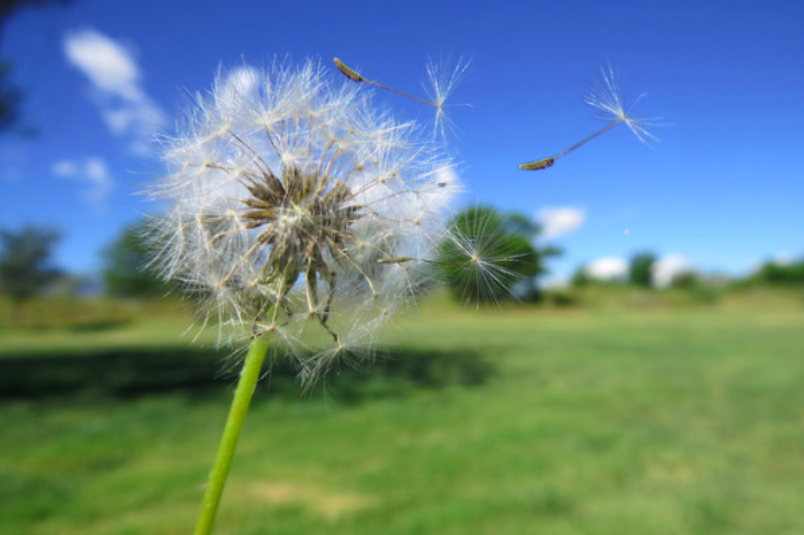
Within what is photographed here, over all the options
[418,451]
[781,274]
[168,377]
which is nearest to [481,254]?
[418,451]

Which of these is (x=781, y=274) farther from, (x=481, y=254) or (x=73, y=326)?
(x=481, y=254)

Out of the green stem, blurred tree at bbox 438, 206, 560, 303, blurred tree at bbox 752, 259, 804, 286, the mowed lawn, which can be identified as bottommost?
the mowed lawn

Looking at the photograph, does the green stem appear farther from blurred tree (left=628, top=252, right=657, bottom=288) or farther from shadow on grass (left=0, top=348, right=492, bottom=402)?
blurred tree (left=628, top=252, right=657, bottom=288)

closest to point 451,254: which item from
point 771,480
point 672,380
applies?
point 771,480

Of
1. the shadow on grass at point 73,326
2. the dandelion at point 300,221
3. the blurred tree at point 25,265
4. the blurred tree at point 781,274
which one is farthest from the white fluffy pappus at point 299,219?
the blurred tree at point 781,274

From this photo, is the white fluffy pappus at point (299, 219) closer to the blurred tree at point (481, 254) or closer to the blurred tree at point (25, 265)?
the blurred tree at point (481, 254)

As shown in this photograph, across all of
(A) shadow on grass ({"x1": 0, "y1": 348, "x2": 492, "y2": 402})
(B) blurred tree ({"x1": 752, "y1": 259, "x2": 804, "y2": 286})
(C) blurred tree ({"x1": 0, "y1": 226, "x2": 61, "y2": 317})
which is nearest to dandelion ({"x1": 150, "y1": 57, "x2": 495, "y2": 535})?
(A) shadow on grass ({"x1": 0, "y1": 348, "x2": 492, "y2": 402})
